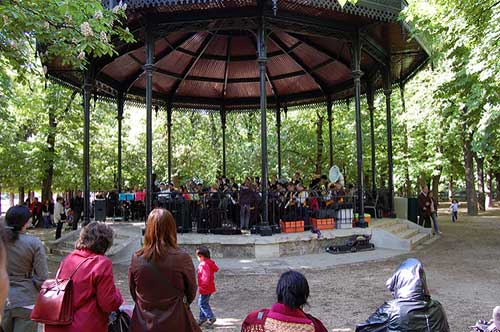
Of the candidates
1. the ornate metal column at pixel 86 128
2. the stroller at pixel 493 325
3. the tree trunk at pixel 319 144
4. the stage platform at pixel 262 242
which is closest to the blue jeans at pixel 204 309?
the stroller at pixel 493 325

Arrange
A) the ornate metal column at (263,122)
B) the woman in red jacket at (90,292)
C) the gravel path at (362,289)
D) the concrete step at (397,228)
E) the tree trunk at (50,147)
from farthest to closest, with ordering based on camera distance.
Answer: the tree trunk at (50,147) → the concrete step at (397,228) → the ornate metal column at (263,122) → the gravel path at (362,289) → the woman in red jacket at (90,292)

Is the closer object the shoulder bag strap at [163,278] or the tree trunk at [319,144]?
the shoulder bag strap at [163,278]

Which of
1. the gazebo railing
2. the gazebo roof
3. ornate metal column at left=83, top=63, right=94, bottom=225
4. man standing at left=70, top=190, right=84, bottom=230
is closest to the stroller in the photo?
the gazebo railing

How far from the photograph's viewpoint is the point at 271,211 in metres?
11.8

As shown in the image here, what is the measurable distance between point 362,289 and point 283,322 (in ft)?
18.8

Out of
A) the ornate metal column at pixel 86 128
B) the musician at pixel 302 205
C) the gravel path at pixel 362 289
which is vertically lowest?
the gravel path at pixel 362 289

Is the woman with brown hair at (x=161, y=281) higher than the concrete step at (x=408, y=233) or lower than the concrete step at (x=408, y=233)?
higher

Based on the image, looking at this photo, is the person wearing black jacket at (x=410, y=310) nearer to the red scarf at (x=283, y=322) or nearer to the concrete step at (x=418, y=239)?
the red scarf at (x=283, y=322)

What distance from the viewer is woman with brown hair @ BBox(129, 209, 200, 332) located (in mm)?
3010

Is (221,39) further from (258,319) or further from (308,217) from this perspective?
(258,319)

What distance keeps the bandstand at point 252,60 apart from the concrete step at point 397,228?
132cm

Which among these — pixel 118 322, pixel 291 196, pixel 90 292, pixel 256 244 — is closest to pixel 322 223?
pixel 291 196

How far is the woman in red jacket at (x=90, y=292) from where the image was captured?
2.95 meters

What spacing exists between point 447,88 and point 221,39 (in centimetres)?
830
